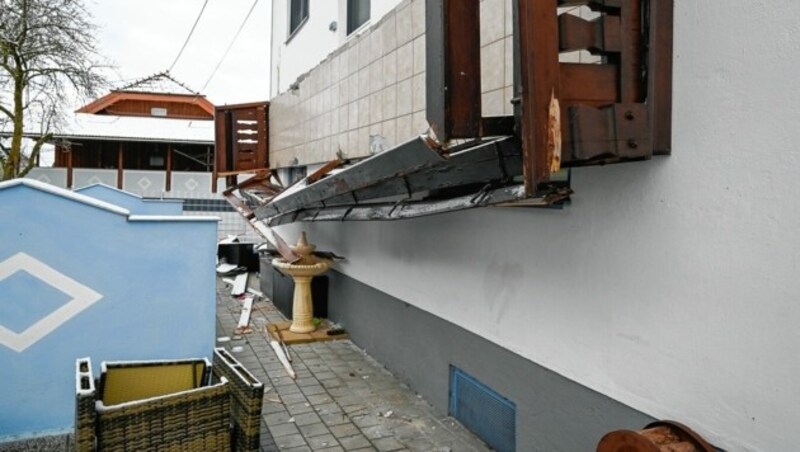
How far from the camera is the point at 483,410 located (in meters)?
3.87

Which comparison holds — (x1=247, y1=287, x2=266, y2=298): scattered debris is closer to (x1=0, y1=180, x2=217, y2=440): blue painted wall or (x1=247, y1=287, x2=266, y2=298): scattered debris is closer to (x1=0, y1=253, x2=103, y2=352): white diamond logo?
(x1=0, y1=180, x2=217, y2=440): blue painted wall

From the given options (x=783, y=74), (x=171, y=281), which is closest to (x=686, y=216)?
(x=783, y=74)

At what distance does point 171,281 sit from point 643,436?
3931 mm

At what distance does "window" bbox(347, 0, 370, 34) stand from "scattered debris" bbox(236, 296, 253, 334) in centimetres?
420

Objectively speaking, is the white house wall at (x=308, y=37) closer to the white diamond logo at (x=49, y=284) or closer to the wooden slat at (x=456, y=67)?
the wooden slat at (x=456, y=67)

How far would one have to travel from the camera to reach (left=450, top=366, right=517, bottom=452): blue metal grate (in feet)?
11.8

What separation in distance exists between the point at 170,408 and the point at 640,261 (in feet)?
8.64

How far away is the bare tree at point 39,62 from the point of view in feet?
44.5

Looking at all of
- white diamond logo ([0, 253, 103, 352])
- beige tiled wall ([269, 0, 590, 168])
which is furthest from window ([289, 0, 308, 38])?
white diamond logo ([0, 253, 103, 352])

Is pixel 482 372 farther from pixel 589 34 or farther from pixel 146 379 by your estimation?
pixel 589 34

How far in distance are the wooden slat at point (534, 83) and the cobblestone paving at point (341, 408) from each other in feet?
8.65

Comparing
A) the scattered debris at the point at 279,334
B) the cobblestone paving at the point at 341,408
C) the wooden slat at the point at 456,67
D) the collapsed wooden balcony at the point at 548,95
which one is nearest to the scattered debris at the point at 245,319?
the scattered debris at the point at 279,334

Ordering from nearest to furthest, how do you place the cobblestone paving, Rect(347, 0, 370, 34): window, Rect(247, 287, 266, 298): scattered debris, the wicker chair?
the wicker chair, the cobblestone paving, Rect(347, 0, 370, 34): window, Rect(247, 287, 266, 298): scattered debris

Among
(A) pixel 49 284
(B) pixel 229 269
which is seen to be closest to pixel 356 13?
(A) pixel 49 284
